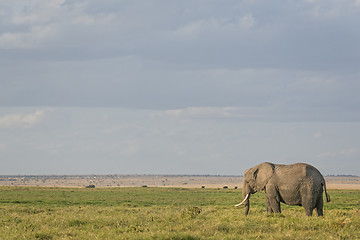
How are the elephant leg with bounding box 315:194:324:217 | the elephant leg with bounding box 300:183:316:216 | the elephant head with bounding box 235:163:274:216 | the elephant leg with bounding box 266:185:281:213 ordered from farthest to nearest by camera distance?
the elephant head with bounding box 235:163:274:216, the elephant leg with bounding box 266:185:281:213, the elephant leg with bounding box 315:194:324:217, the elephant leg with bounding box 300:183:316:216

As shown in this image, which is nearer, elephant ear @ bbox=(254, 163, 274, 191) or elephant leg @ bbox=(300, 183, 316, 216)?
elephant leg @ bbox=(300, 183, 316, 216)

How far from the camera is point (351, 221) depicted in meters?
20.1

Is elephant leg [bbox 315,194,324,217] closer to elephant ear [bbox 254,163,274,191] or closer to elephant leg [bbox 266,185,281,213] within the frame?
elephant leg [bbox 266,185,281,213]

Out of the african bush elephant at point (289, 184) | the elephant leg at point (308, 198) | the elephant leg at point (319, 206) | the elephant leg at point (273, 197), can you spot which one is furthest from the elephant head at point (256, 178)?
the elephant leg at point (319, 206)

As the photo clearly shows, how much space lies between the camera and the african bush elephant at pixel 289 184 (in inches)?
899

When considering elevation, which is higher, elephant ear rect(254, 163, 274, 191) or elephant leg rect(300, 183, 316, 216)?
elephant ear rect(254, 163, 274, 191)

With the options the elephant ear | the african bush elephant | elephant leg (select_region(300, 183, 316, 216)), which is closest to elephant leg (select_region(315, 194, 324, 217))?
the african bush elephant

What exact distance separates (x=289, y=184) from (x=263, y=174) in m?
1.71

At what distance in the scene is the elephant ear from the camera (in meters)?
24.5

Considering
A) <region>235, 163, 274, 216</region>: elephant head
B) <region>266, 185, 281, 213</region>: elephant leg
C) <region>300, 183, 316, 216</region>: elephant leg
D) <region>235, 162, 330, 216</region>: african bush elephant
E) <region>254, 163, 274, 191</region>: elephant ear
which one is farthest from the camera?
<region>235, 163, 274, 216</region>: elephant head

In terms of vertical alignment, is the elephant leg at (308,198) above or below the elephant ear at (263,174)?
below

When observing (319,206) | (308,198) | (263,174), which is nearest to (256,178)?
(263,174)

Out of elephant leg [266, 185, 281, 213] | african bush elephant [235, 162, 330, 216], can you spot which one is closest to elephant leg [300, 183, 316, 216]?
african bush elephant [235, 162, 330, 216]

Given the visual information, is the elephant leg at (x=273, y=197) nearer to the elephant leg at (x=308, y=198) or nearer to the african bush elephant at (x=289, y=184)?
the african bush elephant at (x=289, y=184)
